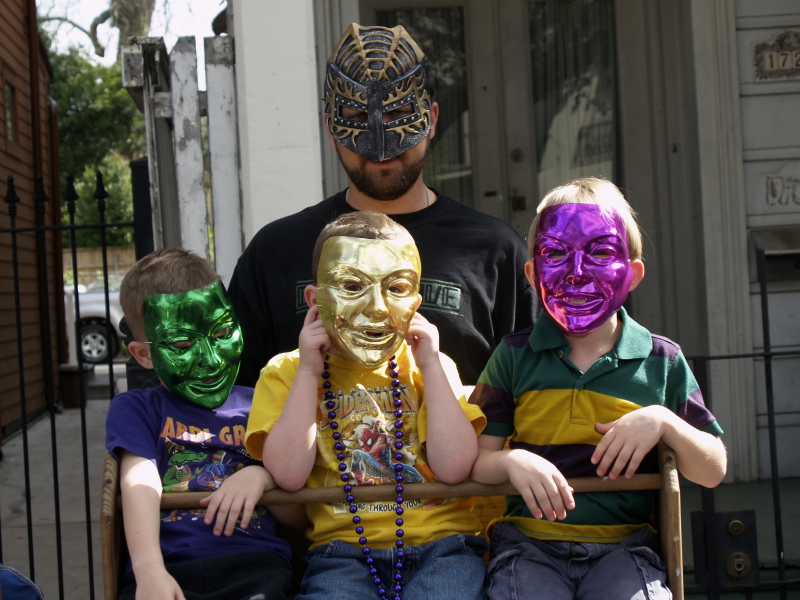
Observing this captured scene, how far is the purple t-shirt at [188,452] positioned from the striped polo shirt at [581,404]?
0.65m

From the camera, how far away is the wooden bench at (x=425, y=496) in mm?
1952

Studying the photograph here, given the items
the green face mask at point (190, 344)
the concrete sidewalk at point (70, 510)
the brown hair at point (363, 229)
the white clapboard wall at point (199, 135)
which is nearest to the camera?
the brown hair at point (363, 229)

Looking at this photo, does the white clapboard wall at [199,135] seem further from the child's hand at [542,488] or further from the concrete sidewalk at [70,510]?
the child's hand at [542,488]

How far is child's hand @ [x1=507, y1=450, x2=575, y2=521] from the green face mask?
843 millimetres

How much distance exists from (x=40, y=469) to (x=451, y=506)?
6.06 metres

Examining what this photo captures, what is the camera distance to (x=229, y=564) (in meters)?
2.14

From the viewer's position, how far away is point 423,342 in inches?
85.4

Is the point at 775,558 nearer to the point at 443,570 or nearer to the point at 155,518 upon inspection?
the point at 443,570

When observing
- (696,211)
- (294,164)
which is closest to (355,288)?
(294,164)

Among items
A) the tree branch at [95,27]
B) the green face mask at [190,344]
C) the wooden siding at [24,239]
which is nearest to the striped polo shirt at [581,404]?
the green face mask at [190,344]

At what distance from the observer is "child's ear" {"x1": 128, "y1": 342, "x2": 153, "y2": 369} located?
238 cm

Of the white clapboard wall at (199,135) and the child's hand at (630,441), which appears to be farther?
the white clapboard wall at (199,135)

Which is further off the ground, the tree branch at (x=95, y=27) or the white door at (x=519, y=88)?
the tree branch at (x=95, y=27)

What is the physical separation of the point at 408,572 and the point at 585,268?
867 mm
